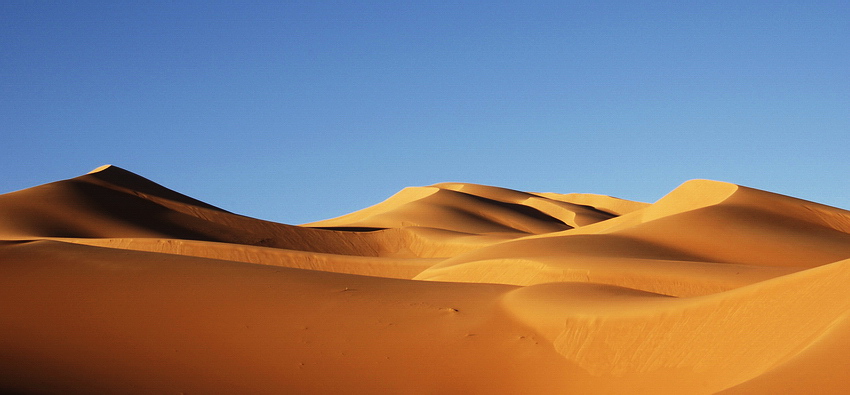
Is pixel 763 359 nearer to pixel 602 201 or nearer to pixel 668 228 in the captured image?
pixel 668 228

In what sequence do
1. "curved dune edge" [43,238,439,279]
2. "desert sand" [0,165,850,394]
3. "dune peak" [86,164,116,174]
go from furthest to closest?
"dune peak" [86,164,116,174] < "curved dune edge" [43,238,439,279] < "desert sand" [0,165,850,394]

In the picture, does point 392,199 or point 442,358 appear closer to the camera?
point 442,358

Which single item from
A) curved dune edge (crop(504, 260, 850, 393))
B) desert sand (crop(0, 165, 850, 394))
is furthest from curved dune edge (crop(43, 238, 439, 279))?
curved dune edge (crop(504, 260, 850, 393))

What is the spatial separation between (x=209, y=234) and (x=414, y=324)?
98.3 ft

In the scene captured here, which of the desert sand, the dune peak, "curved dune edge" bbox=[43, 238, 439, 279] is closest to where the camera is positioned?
the desert sand

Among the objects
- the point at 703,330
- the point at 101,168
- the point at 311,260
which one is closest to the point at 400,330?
the point at 703,330

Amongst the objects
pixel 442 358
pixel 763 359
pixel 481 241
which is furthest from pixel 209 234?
pixel 763 359

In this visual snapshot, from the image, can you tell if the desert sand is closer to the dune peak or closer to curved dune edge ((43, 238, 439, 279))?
curved dune edge ((43, 238, 439, 279))

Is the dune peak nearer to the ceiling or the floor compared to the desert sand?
nearer to the ceiling

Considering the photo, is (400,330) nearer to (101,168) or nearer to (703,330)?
(703,330)

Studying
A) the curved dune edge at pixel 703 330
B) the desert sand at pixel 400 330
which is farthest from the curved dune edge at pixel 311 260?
the curved dune edge at pixel 703 330

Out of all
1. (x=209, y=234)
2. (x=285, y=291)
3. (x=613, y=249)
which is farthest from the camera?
(x=209, y=234)

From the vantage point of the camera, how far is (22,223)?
3403 centimetres

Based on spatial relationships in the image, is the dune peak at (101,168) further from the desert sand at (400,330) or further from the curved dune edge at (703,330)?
the curved dune edge at (703,330)
